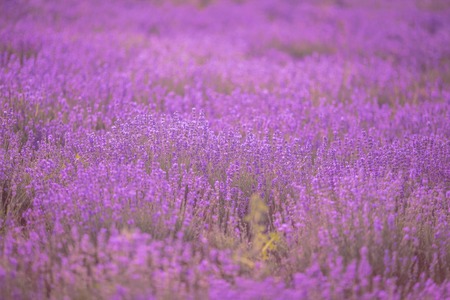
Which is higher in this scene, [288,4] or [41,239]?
[288,4]

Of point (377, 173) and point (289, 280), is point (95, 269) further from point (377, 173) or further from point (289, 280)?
point (377, 173)

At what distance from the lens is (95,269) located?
1.99m

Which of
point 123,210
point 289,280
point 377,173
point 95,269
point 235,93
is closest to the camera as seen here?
point 95,269

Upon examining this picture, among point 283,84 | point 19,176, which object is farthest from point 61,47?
point 19,176

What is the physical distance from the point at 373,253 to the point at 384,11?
10931 millimetres

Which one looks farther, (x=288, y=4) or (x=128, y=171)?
(x=288, y=4)

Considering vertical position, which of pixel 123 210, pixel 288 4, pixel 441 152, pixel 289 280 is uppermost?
pixel 288 4

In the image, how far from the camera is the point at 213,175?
10.7 feet

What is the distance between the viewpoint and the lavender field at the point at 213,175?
2.16 m

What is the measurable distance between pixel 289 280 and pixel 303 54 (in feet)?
21.8

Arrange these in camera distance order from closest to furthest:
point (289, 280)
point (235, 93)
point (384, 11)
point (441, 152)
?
point (289, 280), point (441, 152), point (235, 93), point (384, 11)

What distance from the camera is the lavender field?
85.0 inches

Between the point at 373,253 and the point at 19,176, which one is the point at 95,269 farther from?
the point at 373,253

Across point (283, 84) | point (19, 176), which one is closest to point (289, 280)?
point (19, 176)
